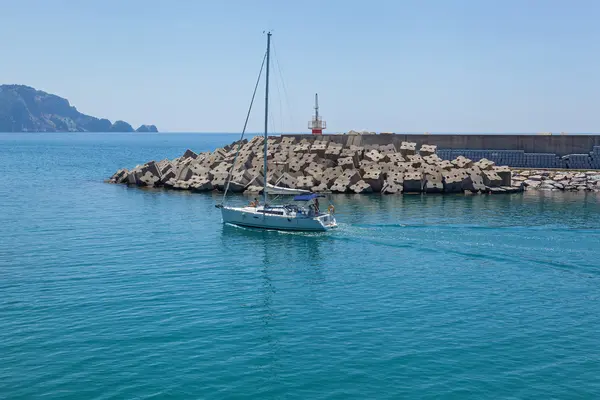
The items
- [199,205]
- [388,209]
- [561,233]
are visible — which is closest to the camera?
[561,233]

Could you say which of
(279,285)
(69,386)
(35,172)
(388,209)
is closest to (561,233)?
(388,209)

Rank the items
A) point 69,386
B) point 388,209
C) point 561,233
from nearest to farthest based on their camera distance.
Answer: point 69,386
point 561,233
point 388,209

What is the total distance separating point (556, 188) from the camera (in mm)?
60750

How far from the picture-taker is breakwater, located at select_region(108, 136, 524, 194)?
5878 centimetres

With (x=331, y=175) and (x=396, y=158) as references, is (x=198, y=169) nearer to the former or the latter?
(x=331, y=175)

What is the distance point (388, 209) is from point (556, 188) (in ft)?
70.7

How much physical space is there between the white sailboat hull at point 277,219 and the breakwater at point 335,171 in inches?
618

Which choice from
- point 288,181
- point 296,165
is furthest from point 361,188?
point 296,165

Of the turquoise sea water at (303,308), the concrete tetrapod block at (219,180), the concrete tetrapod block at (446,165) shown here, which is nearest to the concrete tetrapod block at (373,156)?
the concrete tetrapod block at (446,165)

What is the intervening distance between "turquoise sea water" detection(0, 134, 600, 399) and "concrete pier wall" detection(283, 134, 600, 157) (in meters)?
25.8

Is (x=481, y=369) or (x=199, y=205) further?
(x=199, y=205)

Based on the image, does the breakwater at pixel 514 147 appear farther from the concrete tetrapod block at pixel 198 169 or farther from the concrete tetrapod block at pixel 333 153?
the concrete tetrapod block at pixel 198 169

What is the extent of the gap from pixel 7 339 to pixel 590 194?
52.2 m

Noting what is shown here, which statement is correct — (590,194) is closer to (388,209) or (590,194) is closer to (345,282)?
(388,209)
